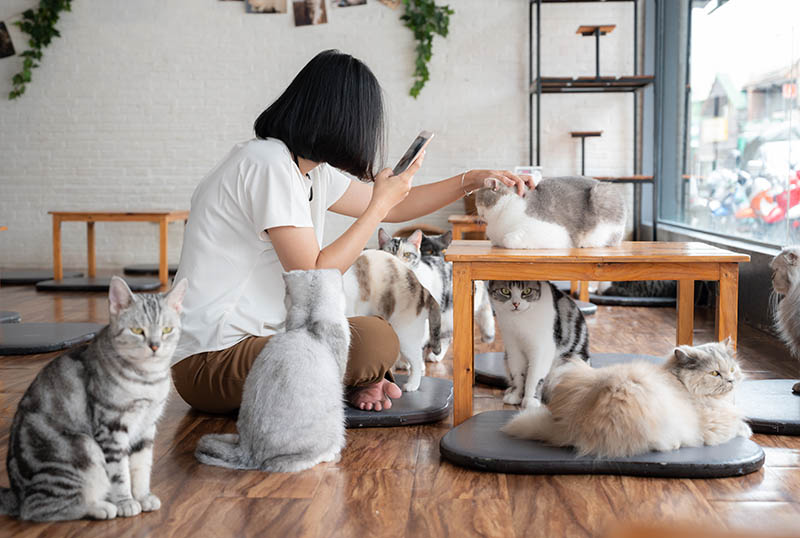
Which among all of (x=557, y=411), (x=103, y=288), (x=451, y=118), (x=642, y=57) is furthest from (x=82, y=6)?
(x=557, y=411)

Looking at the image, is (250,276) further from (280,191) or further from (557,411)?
(557,411)

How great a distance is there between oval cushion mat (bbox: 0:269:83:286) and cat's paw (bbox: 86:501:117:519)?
A: 16.6ft

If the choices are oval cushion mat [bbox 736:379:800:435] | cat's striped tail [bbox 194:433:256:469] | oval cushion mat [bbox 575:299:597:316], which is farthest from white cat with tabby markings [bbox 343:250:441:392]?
oval cushion mat [bbox 575:299:597:316]

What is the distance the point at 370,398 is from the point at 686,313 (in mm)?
1134

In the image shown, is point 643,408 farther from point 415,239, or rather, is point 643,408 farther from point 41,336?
point 41,336

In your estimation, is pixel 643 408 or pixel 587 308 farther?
pixel 587 308

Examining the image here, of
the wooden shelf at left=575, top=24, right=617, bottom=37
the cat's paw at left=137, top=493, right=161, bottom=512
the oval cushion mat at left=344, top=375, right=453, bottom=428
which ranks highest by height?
the wooden shelf at left=575, top=24, right=617, bottom=37

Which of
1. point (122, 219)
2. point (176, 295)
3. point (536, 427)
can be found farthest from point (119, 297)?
point (122, 219)

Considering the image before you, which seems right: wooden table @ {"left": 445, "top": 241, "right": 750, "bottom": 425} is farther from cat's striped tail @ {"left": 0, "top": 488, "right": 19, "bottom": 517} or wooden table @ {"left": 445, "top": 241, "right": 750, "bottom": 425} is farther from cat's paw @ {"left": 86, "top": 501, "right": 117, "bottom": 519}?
cat's striped tail @ {"left": 0, "top": 488, "right": 19, "bottom": 517}

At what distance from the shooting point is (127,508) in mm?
1641

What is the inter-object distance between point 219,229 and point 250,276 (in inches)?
6.6

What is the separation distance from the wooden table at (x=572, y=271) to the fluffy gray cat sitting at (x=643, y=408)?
0.18 meters

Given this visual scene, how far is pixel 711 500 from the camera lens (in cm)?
173

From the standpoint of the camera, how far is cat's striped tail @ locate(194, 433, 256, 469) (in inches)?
76.5
